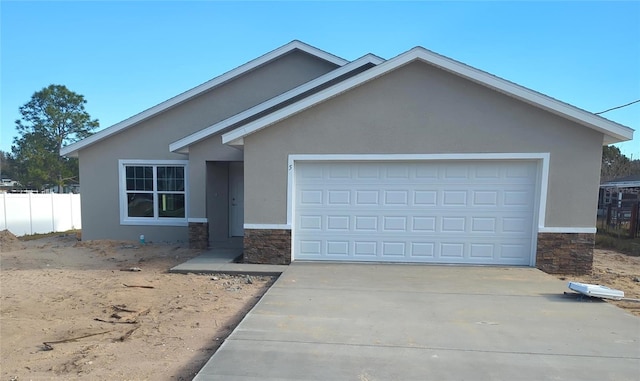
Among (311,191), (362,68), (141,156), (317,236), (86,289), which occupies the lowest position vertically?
(86,289)

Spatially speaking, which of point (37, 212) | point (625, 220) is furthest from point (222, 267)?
point (625, 220)

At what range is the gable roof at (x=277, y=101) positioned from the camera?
8.98 meters

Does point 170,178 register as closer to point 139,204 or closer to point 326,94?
point 139,204

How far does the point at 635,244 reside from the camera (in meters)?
12.1

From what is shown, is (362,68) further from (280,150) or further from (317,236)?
(317,236)

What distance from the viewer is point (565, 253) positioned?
24.0ft

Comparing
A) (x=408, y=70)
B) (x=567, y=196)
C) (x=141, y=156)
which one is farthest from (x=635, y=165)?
(x=141, y=156)

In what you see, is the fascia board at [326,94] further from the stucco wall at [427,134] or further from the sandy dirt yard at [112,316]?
the sandy dirt yard at [112,316]

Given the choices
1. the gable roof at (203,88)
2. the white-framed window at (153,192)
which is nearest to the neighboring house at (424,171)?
the gable roof at (203,88)

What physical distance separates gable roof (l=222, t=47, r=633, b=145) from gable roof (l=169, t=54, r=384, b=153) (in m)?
1.70

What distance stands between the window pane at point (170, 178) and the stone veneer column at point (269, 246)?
457 centimetres

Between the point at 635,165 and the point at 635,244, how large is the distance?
31981mm

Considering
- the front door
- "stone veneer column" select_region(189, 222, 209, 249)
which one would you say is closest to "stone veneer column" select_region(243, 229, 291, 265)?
"stone veneer column" select_region(189, 222, 209, 249)

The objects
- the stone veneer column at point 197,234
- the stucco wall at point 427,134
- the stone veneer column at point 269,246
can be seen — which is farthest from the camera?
the stone veneer column at point 197,234
